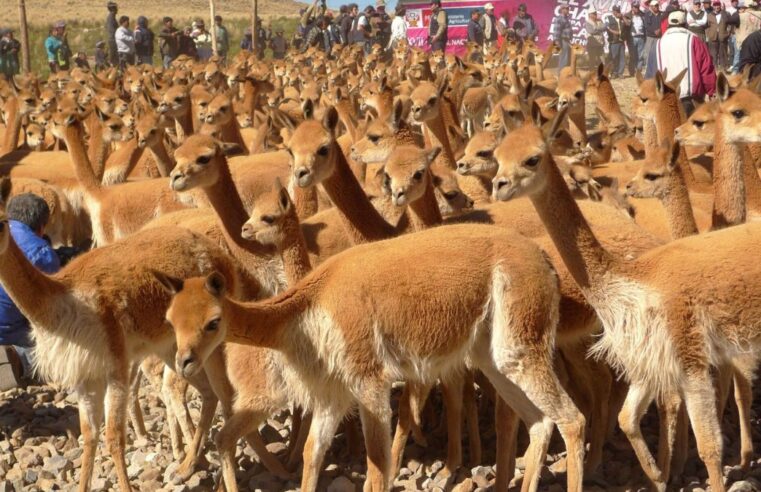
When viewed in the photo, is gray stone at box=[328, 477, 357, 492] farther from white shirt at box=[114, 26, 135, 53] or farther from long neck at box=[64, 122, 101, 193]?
white shirt at box=[114, 26, 135, 53]

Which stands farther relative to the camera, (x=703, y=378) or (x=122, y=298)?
(x=122, y=298)

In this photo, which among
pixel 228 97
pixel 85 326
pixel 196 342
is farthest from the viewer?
pixel 228 97

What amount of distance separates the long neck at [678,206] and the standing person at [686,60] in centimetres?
418

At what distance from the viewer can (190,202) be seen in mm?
8383

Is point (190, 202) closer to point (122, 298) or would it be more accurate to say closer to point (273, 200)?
point (273, 200)

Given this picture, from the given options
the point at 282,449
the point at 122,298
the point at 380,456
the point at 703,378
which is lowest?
the point at 282,449

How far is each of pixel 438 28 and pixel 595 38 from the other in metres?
4.20

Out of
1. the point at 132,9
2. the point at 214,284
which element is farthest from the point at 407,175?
the point at 132,9

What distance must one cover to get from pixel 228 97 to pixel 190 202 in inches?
104

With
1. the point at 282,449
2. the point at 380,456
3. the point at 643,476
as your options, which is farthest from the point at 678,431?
the point at 282,449

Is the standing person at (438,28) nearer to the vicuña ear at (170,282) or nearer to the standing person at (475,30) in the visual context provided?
the standing person at (475,30)

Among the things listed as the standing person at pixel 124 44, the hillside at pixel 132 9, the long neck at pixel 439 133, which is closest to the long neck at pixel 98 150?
the long neck at pixel 439 133

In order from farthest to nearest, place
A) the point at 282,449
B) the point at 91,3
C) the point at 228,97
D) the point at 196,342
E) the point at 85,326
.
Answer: the point at 91,3, the point at 228,97, the point at 282,449, the point at 85,326, the point at 196,342

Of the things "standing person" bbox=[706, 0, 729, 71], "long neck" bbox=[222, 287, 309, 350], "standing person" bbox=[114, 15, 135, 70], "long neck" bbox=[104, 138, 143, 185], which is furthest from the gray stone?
"standing person" bbox=[706, 0, 729, 71]
